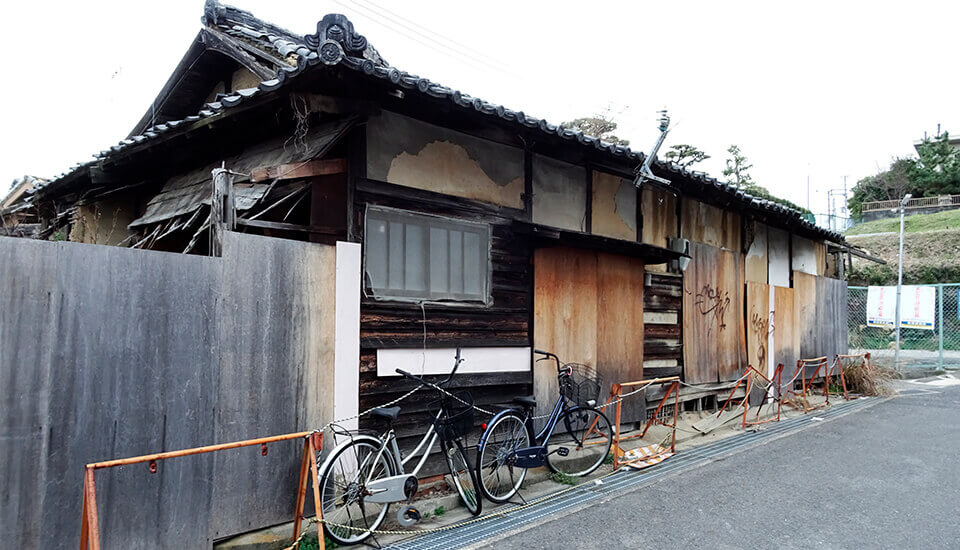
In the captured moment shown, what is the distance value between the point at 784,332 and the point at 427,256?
426 inches

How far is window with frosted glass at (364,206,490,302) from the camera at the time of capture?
6.12m

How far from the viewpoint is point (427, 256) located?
657cm

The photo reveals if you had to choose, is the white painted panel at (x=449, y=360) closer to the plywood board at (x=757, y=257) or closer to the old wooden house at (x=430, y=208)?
the old wooden house at (x=430, y=208)

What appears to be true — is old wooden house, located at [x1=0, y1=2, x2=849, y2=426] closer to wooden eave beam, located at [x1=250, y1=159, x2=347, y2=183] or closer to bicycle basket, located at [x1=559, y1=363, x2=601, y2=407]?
wooden eave beam, located at [x1=250, y1=159, x2=347, y2=183]

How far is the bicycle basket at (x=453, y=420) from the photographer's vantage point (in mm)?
6059

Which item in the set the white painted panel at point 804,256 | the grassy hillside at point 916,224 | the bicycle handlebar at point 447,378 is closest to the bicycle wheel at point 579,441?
the bicycle handlebar at point 447,378

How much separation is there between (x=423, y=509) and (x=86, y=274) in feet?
12.5

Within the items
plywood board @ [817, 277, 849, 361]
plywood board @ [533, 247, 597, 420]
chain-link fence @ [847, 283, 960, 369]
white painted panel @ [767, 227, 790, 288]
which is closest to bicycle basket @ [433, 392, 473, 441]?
plywood board @ [533, 247, 597, 420]

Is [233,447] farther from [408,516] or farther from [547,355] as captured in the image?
[547,355]

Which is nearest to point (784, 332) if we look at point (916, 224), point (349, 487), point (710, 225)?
point (710, 225)

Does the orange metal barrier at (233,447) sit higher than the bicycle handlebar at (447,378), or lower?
lower

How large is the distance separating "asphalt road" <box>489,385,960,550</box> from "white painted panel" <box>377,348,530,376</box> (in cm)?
190

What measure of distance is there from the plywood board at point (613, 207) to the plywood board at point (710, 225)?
176cm

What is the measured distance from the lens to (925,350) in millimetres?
22172
